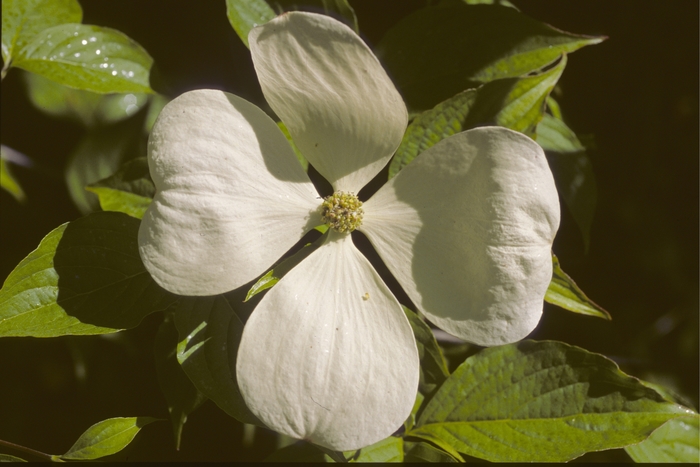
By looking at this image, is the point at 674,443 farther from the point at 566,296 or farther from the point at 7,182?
the point at 7,182

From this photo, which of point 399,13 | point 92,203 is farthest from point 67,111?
point 399,13

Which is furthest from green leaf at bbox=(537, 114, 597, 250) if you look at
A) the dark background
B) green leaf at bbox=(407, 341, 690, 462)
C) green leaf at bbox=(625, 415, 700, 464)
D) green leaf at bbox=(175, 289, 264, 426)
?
green leaf at bbox=(175, 289, 264, 426)

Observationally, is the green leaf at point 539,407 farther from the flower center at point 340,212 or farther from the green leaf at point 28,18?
the green leaf at point 28,18

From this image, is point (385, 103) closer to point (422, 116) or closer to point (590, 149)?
point (422, 116)

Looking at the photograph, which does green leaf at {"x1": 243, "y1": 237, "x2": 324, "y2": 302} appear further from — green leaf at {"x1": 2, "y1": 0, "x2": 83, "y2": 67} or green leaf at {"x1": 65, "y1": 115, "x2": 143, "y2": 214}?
green leaf at {"x1": 2, "y1": 0, "x2": 83, "y2": 67}

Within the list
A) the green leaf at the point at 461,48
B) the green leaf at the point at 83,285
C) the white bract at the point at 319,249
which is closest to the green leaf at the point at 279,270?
the white bract at the point at 319,249

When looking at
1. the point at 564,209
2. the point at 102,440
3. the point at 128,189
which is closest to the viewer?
the point at 102,440

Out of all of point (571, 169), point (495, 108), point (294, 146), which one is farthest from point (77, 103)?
point (571, 169)
